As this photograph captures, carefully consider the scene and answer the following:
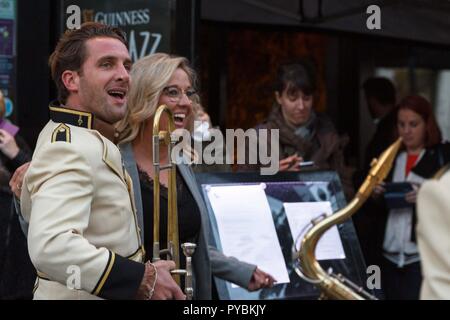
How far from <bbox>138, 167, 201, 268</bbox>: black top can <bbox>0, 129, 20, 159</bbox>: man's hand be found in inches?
69.5

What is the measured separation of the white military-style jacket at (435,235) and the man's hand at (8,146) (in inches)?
154

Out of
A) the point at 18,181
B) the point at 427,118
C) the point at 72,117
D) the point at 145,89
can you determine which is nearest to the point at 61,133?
the point at 72,117

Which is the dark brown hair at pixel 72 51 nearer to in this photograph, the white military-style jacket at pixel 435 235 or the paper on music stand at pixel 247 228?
the white military-style jacket at pixel 435 235

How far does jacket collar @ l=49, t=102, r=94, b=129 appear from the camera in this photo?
3637mm

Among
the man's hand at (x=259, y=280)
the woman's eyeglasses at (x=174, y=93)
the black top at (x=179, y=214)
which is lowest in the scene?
the man's hand at (x=259, y=280)

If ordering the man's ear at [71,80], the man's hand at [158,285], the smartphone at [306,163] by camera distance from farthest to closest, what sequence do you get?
the smartphone at [306,163]
the man's ear at [71,80]
the man's hand at [158,285]

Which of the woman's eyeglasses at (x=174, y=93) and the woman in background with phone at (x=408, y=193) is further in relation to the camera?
the woman in background with phone at (x=408, y=193)

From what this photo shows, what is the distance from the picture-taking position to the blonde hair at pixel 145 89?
179 inches

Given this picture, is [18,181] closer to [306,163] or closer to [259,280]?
[259,280]

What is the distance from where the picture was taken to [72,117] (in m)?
3.66

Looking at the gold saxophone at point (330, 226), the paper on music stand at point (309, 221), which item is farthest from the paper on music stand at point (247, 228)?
the gold saxophone at point (330, 226)

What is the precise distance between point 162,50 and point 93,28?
2553 millimetres

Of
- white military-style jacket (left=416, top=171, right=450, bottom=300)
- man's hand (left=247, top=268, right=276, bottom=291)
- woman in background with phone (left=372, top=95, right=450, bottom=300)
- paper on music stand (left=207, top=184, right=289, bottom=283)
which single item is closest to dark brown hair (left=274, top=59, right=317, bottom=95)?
woman in background with phone (left=372, top=95, right=450, bottom=300)

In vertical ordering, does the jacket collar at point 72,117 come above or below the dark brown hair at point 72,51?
below
